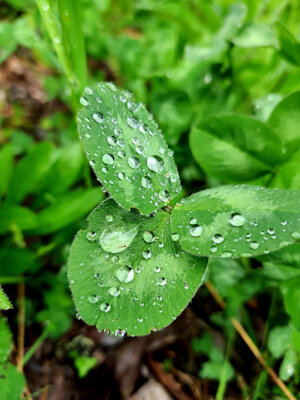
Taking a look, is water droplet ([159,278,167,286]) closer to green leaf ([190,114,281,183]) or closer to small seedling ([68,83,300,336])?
small seedling ([68,83,300,336])

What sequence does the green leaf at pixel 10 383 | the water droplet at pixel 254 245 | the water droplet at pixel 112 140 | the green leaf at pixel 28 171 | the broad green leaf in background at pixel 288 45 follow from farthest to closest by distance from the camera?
the green leaf at pixel 28 171
the broad green leaf in background at pixel 288 45
the green leaf at pixel 10 383
the water droplet at pixel 112 140
the water droplet at pixel 254 245

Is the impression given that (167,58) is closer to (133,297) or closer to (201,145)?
(201,145)

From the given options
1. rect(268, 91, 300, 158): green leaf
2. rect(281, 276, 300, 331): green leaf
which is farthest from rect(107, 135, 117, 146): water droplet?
rect(281, 276, 300, 331): green leaf

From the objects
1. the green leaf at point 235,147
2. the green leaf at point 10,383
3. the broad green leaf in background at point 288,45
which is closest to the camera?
the green leaf at point 10,383

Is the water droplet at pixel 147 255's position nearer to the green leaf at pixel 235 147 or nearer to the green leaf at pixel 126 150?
the green leaf at pixel 126 150

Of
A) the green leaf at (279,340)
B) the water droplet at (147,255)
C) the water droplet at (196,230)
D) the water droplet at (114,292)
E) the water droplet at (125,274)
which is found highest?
the water droplet at (196,230)

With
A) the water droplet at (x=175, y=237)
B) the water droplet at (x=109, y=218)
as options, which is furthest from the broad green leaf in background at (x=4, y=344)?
the water droplet at (x=175, y=237)
